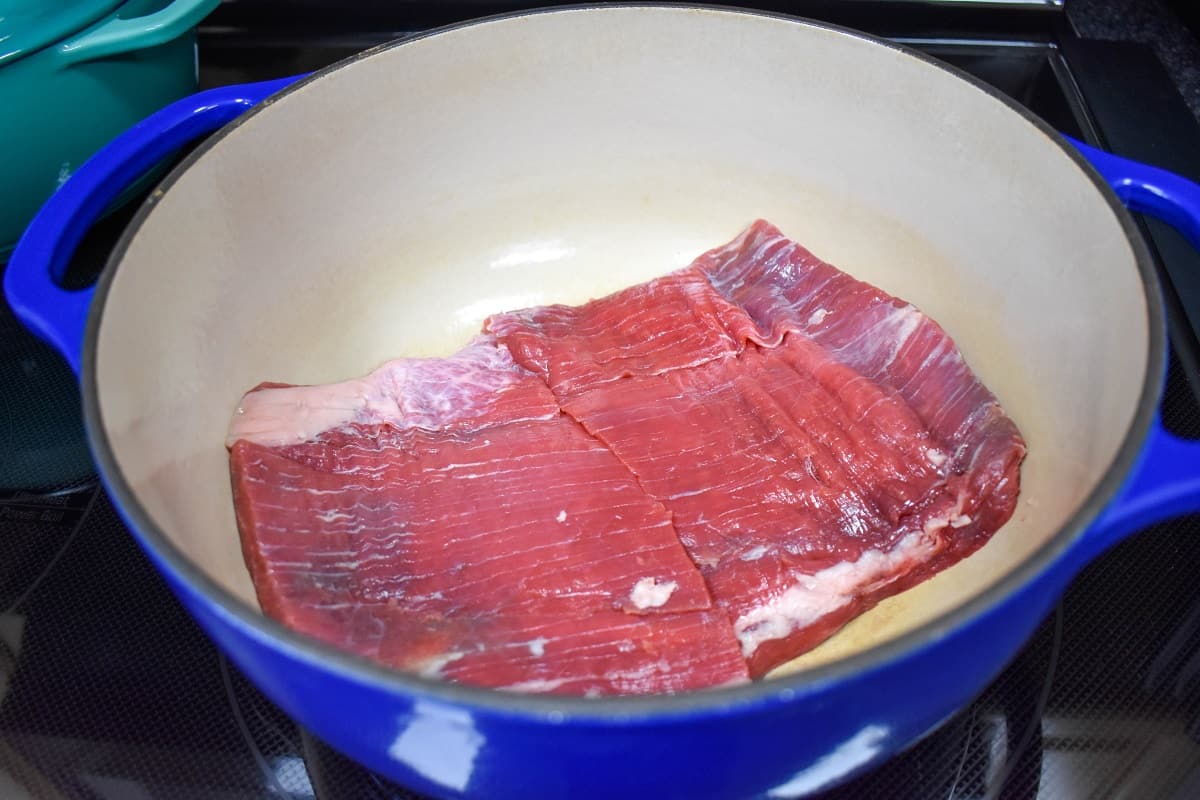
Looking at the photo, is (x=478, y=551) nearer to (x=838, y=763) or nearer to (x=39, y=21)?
(x=838, y=763)

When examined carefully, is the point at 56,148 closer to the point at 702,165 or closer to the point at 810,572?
the point at 702,165

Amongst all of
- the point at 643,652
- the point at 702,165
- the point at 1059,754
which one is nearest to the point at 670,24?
the point at 702,165

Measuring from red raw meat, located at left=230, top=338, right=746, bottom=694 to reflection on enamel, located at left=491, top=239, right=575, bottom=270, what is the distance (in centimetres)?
38

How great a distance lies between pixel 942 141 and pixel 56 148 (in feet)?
5.34

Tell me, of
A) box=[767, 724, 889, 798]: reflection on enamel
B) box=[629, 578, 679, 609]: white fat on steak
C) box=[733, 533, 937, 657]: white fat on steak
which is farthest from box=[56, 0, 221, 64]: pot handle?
box=[767, 724, 889, 798]: reflection on enamel

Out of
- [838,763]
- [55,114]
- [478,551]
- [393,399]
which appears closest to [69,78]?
[55,114]

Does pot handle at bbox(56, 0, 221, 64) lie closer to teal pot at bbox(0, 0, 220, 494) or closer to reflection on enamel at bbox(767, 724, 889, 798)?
teal pot at bbox(0, 0, 220, 494)

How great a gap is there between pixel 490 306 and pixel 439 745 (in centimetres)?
115

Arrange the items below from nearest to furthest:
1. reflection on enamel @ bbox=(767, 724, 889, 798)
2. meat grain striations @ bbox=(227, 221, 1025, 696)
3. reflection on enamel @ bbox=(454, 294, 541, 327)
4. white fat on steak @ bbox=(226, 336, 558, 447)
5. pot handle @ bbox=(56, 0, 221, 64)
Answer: reflection on enamel @ bbox=(767, 724, 889, 798), meat grain striations @ bbox=(227, 221, 1025, 696), white fat on steak @ bbox=(226, 336, 558, 447), pot handle @ bbox=(56, 0, 221, 64), reflection on enamel @ bbox=(454, 294, 541, 327)

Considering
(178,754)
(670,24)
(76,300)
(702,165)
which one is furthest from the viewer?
(702,165)

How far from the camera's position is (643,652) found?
1307 millimetres

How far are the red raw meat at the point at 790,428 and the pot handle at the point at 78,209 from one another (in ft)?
2.00

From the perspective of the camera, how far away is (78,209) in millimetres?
1368

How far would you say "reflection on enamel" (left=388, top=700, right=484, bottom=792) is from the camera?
85 cm
